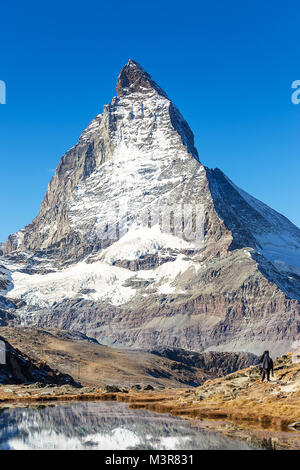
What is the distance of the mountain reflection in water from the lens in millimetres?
27734

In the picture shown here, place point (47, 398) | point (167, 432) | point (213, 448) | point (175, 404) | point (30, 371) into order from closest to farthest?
point (213, 448), point (167, 432), point (175, 404), point (47, 398), point (30, 371)

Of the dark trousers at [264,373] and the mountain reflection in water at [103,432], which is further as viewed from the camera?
the dark trousers at [264,373]

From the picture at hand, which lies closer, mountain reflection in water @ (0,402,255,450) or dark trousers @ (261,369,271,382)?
mountain reflection in water @ (0,402,255,450)

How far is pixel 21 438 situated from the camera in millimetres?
29641

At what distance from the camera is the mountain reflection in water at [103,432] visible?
27.7m

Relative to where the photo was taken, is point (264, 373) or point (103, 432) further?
point (264, 373)

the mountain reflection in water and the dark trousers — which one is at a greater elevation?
the dark trousers

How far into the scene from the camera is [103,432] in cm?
3186

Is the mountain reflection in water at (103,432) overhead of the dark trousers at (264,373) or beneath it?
beneath

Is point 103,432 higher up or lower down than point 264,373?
lower down
